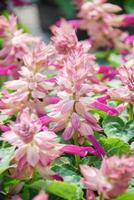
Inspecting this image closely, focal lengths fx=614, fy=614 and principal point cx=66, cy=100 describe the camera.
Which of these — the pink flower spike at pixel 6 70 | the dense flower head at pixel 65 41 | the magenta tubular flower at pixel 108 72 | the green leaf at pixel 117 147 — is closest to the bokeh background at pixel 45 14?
the magenta tubular flower at pixel 108 72

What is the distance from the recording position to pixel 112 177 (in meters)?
0.71

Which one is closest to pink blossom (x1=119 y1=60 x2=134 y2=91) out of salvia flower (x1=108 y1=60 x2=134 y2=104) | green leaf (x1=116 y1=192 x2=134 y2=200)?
salvia flower (x1=108 y1=60 x2=134 y2=104)

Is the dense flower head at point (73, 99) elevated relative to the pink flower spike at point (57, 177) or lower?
elevated

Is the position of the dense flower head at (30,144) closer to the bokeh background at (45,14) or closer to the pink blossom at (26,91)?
the pink blossom at (26,91)

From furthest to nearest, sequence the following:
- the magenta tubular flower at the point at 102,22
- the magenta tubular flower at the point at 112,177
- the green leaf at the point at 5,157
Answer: the magenta tubular flower at the point at 102,22 < the green leaf at the point at 5,157 < the magenta tubular flower at the point at 112,177

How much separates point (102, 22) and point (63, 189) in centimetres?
76

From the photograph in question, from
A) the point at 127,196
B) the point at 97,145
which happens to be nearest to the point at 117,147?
the point at 97,145

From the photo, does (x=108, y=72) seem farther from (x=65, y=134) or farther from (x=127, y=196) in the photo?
(x=127, y=196)

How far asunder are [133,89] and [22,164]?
227 mm

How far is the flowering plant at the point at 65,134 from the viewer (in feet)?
2.54

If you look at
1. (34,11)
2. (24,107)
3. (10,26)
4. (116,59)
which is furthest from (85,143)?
(34,11)

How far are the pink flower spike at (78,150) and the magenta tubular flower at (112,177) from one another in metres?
0.10

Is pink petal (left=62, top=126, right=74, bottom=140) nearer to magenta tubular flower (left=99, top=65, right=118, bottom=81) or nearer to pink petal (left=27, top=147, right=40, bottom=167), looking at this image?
pink petal (left=27, top=147, right=40, bottom=167)

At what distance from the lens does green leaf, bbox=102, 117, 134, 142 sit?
983 millimetres
